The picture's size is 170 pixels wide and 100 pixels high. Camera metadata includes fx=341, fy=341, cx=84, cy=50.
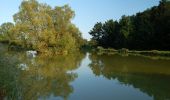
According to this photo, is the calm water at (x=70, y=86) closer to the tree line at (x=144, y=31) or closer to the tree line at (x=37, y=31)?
the tree line at (x=37, y=31)

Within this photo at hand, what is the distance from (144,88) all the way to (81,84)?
3.41 meters

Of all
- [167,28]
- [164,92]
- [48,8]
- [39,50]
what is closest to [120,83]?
[164,92]

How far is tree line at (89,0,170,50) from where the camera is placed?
2614 inches

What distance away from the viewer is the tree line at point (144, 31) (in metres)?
66.4

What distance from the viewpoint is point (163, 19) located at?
219ft

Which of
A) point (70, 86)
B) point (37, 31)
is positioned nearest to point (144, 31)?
point (37, 31)

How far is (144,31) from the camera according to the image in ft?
235

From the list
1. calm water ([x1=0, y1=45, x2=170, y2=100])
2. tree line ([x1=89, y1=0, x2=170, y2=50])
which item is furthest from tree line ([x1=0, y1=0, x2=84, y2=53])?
calm water ([x1=0, y1=45, x2=170, y2=100])

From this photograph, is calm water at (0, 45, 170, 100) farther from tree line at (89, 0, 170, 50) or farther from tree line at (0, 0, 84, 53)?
tree line at (89, 0, 170, 50)

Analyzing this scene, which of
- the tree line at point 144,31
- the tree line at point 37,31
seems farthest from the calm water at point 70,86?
the tree line at point 144,31

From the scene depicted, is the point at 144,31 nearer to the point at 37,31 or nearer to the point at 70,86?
the point at 37,31

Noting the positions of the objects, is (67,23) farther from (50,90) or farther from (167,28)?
(50,90)

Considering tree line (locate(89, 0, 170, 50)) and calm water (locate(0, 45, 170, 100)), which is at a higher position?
tree line (locate(89, 0, 170, 50))

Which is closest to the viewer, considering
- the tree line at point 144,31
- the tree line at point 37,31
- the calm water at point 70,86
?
the calm water at point 70,86
